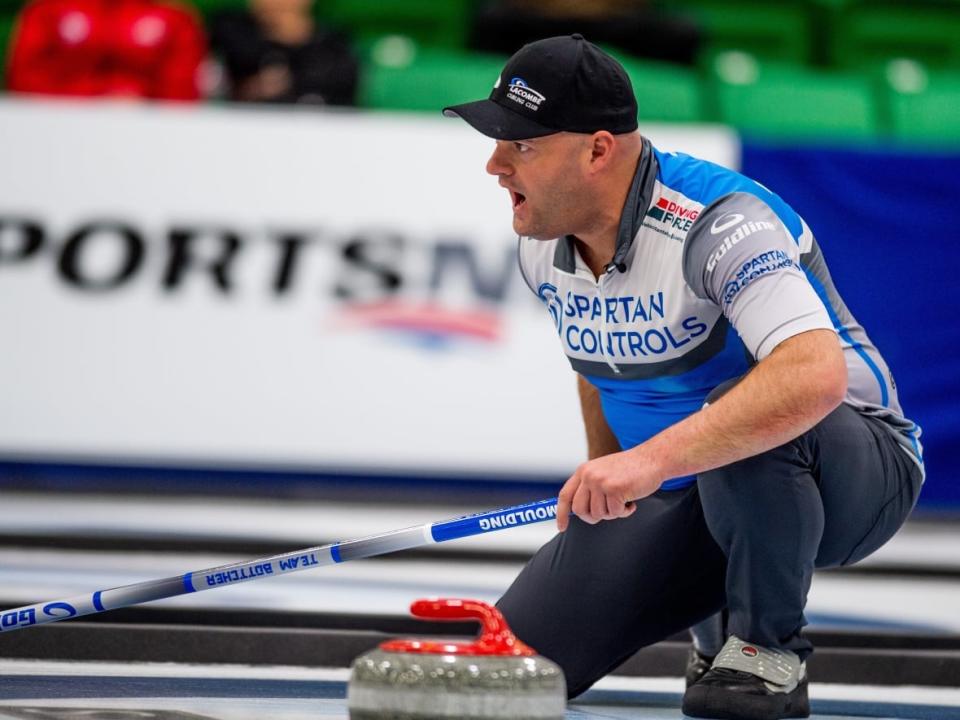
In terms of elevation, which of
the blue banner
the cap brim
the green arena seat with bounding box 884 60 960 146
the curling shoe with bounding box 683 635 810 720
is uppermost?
the green arena seat with bounding box 884 60 960 146

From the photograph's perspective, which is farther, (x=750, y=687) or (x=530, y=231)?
(x=530, y=231)

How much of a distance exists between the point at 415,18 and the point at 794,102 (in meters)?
1.90

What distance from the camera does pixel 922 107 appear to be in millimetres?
5820

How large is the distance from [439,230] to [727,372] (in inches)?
110

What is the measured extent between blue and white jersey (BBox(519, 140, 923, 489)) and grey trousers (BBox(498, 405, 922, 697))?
9 cm

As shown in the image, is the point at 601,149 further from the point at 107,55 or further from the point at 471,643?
the point at 107,55

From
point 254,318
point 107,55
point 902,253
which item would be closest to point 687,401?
point 254,318

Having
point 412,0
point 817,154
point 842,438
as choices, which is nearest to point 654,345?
point 842,438

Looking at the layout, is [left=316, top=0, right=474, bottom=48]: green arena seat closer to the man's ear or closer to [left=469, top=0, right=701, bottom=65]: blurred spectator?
[left=469, top=0, right=701, bottom=65]: blurred spectator

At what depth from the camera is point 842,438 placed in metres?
2.30

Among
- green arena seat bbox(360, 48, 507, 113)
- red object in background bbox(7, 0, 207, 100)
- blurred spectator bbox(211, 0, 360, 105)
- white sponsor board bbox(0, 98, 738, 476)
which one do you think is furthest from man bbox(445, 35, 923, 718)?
red object in background bbox(7, 0, 207, 100)

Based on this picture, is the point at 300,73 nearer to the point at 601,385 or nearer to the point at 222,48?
the point at 222,48

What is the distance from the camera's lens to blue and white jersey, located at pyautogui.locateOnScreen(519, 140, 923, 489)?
2145 millimetres

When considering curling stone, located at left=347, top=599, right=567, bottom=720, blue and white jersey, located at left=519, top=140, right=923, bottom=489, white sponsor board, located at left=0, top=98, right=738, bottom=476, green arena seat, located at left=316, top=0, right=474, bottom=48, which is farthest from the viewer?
green arena seat, located at left=316, top=0, right=474, bottom=48
